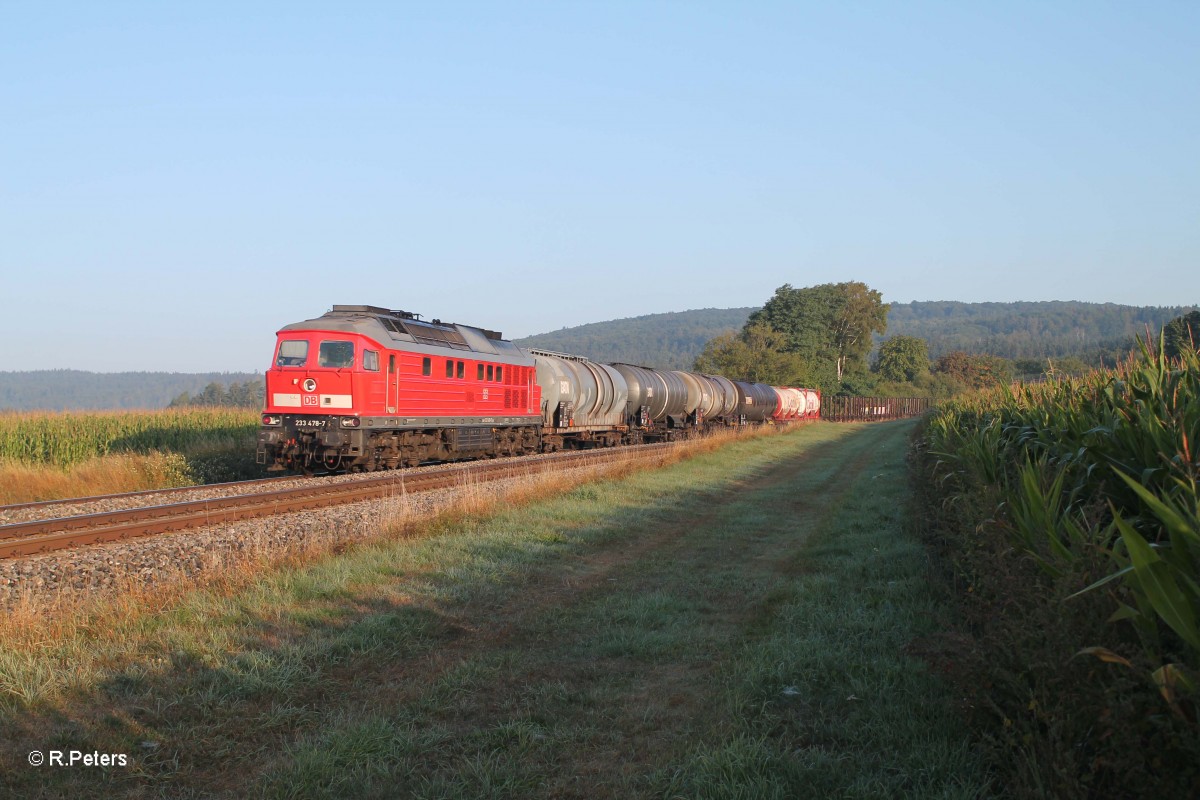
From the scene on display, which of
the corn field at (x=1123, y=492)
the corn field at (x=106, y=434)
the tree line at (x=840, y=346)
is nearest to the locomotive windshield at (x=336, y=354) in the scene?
the corn field at (x=106, y=434)

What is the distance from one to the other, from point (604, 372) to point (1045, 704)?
1164 inches

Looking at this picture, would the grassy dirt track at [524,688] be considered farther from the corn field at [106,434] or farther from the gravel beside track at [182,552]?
the corn field at [106,434]

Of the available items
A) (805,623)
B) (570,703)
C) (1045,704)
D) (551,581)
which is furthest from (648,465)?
(1045,704)

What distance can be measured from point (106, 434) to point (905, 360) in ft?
379

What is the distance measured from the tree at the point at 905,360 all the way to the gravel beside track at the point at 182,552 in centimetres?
11779

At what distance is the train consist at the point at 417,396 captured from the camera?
63.9 ft

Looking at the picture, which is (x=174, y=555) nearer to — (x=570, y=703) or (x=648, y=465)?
(x=570, y=703)

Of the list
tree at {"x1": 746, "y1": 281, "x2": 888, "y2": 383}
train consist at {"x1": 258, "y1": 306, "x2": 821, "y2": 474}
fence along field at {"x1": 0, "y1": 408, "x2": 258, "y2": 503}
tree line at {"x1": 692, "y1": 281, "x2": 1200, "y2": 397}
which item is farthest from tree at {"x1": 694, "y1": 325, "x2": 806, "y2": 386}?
fence along field at {"x1": 0, "y1": 408, "x2": 258, "y2": 503}

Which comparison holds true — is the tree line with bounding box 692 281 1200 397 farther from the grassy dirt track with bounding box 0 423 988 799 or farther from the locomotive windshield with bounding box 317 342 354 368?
the grassy dirt track with bounding box 0 423 988 799

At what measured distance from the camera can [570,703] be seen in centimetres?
600

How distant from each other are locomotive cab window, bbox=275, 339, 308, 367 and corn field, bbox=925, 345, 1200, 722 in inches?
615

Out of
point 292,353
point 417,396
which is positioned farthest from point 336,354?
point 417,396

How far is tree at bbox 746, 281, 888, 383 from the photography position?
101 meters

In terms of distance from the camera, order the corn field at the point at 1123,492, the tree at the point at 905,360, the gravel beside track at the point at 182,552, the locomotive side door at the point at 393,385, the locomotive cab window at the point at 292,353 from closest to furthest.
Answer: the corn field at the point at 1123,492 < the gravel beside track at the point at 182,552 < the locomotive cab window at the point at 292,353 < the locomotive side door at the point at 393,385 < the tree at the point at 905,360
